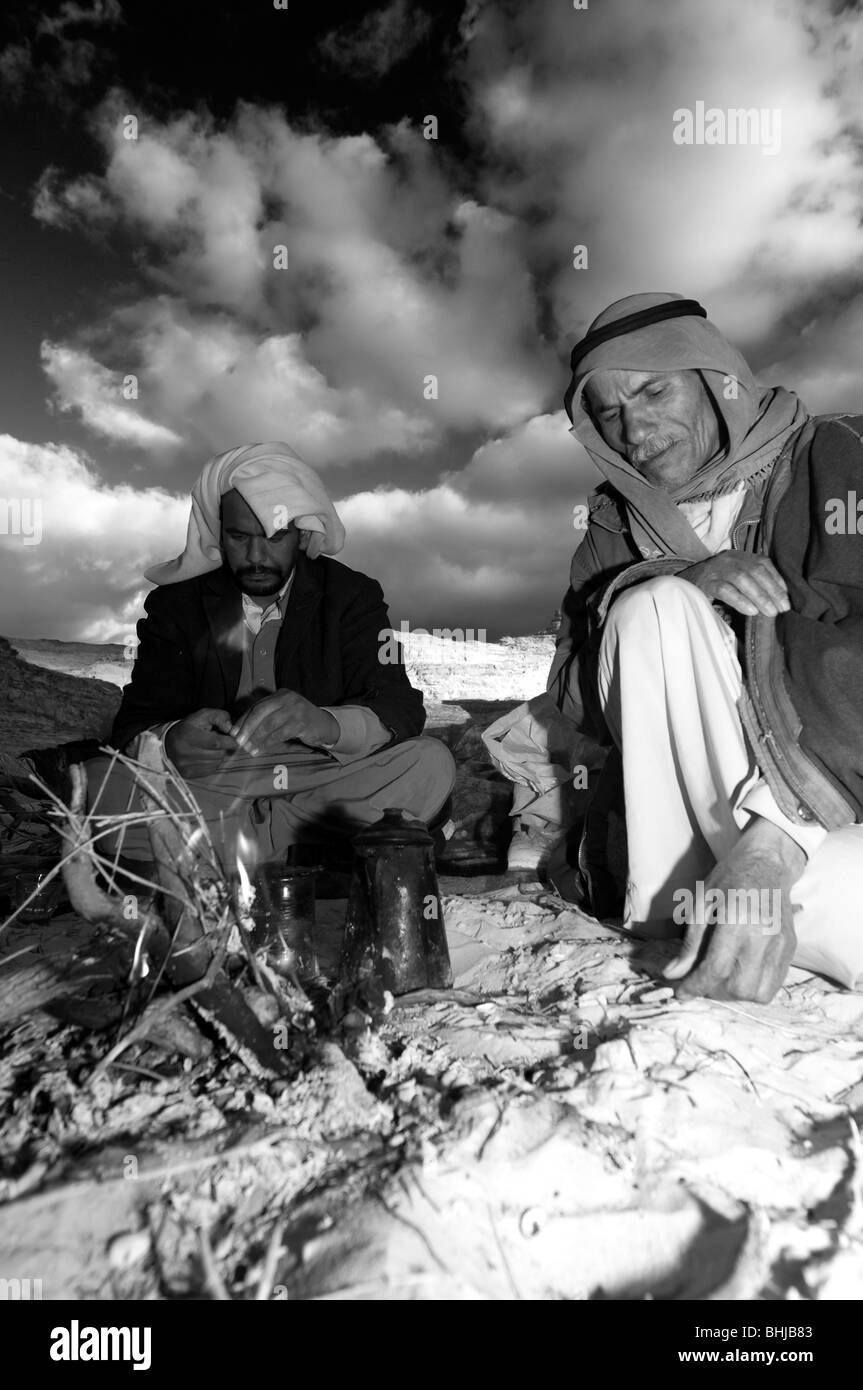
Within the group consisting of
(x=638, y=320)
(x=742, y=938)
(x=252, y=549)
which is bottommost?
(x=742, y=938)

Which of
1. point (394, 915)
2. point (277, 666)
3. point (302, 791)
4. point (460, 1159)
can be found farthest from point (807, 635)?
point (277, 666)

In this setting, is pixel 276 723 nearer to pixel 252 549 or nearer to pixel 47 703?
pixel 252 549

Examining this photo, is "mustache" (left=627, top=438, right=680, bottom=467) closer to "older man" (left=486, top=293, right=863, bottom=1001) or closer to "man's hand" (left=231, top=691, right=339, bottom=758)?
"older man" (left=486, top=293, right=863, bottom=1001)

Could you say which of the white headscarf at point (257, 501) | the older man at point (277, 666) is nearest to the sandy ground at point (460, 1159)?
the older man at point (277, 666)

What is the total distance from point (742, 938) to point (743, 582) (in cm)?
103

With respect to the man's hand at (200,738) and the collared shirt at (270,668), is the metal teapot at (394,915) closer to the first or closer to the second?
the man's hand at (200,738)

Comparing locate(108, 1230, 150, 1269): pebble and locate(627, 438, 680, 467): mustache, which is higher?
locate(627, 438, 680, 467): mustache

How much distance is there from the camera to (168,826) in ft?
5.40

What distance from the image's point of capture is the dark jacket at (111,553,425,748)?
345 centimetres

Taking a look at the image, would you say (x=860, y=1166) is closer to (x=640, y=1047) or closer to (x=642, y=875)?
(x=640, y=1047)

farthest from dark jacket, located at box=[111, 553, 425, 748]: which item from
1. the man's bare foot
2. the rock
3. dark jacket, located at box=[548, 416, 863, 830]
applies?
the rock

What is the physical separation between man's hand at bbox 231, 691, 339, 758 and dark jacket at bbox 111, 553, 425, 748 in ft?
1.68

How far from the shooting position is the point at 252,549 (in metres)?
3.45

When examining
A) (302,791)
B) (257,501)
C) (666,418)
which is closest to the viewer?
(666,418)
